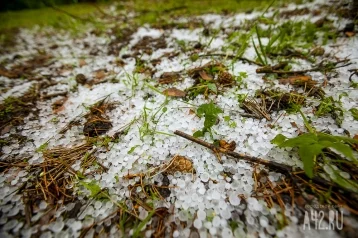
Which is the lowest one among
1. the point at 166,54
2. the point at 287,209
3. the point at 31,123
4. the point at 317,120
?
the point at 287,209

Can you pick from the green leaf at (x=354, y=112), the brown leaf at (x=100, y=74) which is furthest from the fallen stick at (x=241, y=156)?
the brown leaf at (x=100, y=74)

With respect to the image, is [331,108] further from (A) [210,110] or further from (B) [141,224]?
(B) [141,224]

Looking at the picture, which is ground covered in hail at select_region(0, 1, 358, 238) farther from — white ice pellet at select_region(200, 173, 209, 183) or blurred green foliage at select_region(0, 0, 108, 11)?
blurred green foliage at select_region(0, 0, 108, 11)

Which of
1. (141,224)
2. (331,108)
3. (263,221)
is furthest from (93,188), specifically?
(331,108)

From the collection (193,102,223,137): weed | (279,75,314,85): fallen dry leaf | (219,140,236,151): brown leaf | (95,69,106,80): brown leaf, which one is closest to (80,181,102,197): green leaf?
(193,102,223,137): weed

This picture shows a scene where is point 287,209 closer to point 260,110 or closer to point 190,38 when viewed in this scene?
point 260,110

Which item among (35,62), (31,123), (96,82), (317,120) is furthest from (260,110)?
(35,62)
